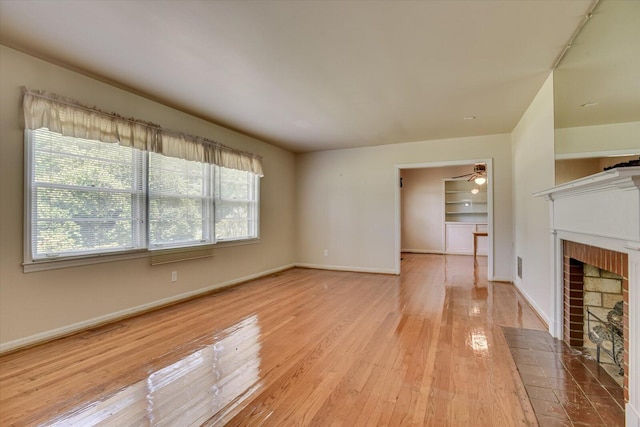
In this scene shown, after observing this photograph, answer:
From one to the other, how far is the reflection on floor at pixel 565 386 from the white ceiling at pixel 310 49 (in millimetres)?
2492

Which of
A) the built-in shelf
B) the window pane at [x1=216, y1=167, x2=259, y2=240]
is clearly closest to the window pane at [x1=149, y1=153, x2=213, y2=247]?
the window pane at [x1=216, y1=167, x2=259, y2=240]

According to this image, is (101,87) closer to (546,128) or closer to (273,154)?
(273,154)

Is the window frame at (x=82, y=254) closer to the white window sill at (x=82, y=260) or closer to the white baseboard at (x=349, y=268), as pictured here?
the white window sill at (x=82, y=260)

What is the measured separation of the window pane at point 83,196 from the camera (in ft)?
8.55

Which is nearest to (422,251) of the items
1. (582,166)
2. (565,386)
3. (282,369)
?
(582,166)

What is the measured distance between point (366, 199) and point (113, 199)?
13.9ft

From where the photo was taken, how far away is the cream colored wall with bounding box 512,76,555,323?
9.61ft

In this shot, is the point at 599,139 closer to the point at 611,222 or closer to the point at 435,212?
the point at 611,222

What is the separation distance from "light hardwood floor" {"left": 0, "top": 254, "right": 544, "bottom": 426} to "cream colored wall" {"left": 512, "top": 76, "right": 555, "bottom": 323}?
427 mm

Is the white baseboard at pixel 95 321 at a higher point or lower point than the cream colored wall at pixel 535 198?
lower

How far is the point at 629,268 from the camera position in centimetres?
159

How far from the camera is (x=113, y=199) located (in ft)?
10.2

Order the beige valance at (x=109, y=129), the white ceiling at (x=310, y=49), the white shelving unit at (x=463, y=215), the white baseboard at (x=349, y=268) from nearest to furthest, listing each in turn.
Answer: the white ceiling at (x=310, y=49), the beige valance at (x=109, y=129), the white baseboard at (x=349, y=268), the white shelving unit at (x=463, y=215)

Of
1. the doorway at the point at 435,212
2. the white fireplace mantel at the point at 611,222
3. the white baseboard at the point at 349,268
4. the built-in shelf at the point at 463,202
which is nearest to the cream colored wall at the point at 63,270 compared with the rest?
the white baseboard at the point at 349,268
